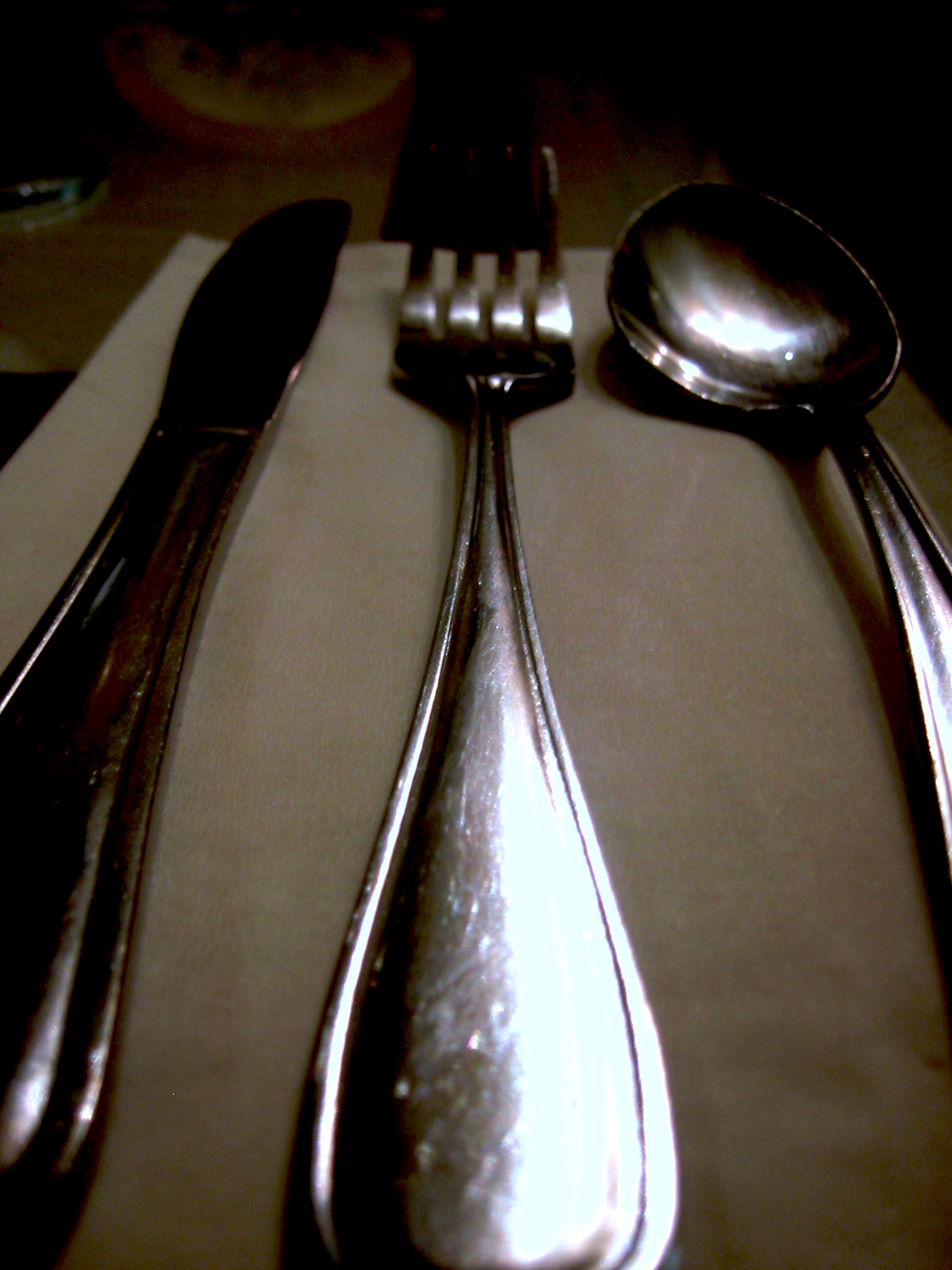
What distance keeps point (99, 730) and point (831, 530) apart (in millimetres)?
348

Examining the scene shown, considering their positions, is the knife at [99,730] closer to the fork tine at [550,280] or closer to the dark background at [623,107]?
the fork tine at [550,280]

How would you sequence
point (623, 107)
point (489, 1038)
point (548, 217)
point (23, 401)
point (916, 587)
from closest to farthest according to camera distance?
1. point (489, 1038)
2. point (916, 587)
3. point (23, 401)
4. point (548, 217)
5. point (623, 107)

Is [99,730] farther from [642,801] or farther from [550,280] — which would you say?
[550,280]

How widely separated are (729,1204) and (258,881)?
0.17 m

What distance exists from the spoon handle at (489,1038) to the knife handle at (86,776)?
0.22 ft

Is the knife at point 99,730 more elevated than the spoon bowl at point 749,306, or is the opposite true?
the spoon bowl at point 749,306

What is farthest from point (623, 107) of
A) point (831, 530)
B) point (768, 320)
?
point (831, 530)

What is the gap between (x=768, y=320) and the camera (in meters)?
0.47

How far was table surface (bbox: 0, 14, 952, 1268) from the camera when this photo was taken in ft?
0.61

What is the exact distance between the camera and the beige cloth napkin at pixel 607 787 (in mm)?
187

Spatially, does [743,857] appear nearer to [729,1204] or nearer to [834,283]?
[729,1204]

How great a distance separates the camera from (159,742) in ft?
0.83

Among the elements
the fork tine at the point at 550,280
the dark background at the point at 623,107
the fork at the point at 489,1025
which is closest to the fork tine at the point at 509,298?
the fork tine at the point at 550,280

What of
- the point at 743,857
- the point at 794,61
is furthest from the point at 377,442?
the point at 794,61
